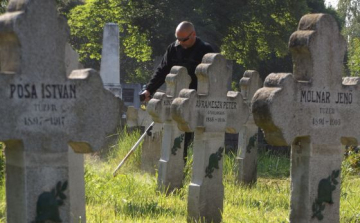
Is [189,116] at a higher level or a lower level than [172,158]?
higher

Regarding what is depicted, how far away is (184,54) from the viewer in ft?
34.6

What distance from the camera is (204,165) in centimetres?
820

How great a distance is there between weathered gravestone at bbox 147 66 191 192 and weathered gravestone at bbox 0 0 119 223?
5.21m

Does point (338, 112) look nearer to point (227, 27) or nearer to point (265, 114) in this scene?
point (265, 114)

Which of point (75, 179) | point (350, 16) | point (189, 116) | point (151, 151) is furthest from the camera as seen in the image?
point (350, 16)

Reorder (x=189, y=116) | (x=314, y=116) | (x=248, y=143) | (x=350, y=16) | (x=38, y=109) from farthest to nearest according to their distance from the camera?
(x=350, y=16) → (x=248, y=143) → (x=189, y=116) → (x=314, y=116) → (x=38, y=109)

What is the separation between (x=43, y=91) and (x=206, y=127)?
3280mm

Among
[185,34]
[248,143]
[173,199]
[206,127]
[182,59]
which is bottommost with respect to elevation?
[173,199]

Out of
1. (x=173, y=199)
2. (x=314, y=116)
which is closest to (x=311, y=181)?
(x=314, y=116)

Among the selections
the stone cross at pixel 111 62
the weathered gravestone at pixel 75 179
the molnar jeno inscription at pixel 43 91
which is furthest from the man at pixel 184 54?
the stone cross at pixel 111 62

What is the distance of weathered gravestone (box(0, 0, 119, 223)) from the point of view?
5.05 m

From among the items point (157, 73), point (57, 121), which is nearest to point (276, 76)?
point (57, 121)

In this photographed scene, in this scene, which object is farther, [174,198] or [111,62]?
[111,62]

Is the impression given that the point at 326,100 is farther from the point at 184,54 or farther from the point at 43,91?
the point at 184,54
